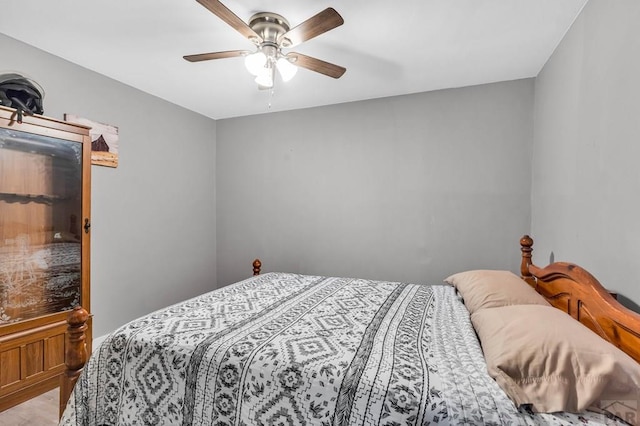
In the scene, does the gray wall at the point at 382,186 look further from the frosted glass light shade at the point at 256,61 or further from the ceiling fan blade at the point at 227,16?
the ceiling fan blade at the point at 227,16

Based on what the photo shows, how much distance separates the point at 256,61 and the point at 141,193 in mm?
2081

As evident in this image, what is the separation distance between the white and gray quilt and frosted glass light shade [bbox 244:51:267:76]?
146 centimetres

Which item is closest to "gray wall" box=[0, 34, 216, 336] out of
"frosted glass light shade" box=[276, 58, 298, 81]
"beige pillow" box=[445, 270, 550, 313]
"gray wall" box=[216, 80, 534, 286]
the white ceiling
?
the white ceiling

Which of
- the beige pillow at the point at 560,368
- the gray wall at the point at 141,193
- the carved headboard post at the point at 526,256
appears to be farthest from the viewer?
the gray wall at the point at 141,193

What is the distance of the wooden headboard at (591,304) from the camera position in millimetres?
1154

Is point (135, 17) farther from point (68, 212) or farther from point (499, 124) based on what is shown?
point (499, 124)

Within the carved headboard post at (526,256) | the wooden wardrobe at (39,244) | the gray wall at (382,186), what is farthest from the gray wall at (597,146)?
the wooden wardrobe at (39,244)

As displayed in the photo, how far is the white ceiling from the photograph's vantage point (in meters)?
1.94

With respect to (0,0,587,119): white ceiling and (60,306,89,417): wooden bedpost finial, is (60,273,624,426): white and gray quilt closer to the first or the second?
(60,306,89,417): wooden bedpost finial

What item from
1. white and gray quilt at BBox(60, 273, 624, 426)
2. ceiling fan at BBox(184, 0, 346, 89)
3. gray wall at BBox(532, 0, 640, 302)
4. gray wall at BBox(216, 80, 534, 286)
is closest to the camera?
white and gray quilt at BBox(60, 273, 624, 426)

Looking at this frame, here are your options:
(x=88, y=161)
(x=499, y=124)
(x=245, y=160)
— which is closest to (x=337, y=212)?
(x=245, y=160)

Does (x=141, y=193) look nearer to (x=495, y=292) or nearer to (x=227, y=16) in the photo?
(x=227, y=16)

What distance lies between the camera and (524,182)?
2.97 metres

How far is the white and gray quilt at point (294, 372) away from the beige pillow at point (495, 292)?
116 millimetres
